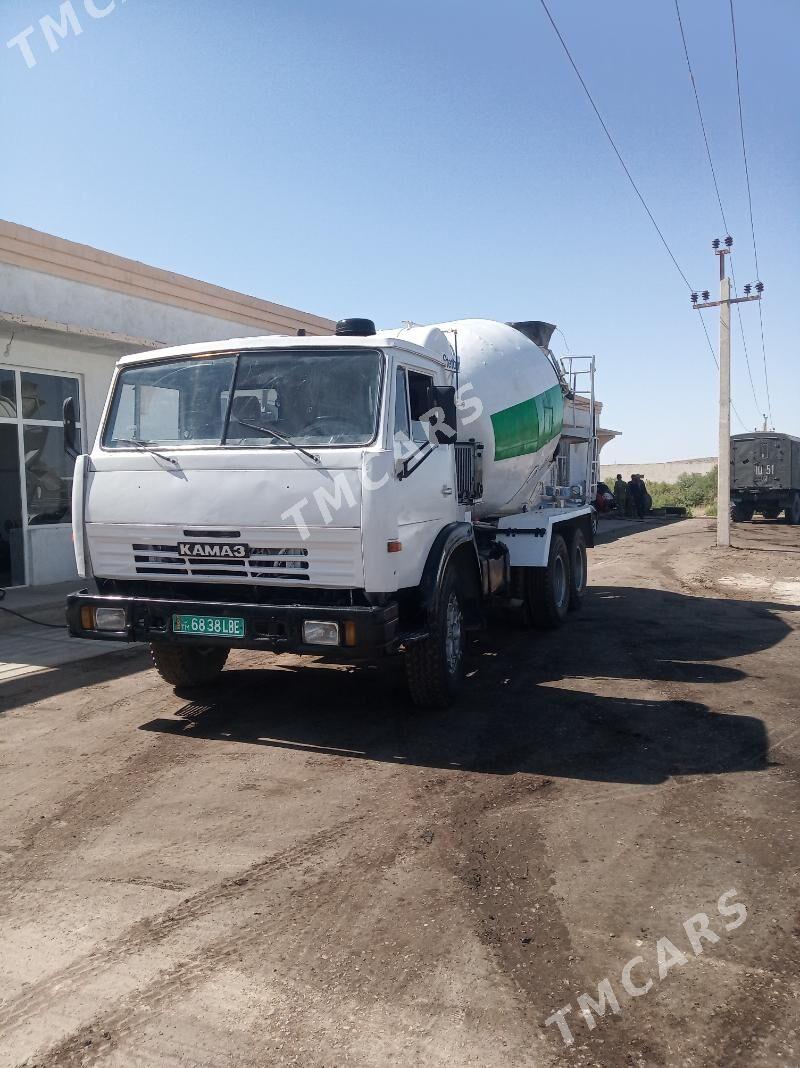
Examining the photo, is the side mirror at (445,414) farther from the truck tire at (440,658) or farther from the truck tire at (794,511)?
the truck tire at (794,511)

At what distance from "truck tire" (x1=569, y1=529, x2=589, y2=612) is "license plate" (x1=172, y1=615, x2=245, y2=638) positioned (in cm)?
624

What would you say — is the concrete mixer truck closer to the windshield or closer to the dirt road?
→ the windshield

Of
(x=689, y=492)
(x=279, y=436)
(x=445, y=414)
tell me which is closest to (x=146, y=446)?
(x=279, y=436)

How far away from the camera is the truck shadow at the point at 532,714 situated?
529 centimetres

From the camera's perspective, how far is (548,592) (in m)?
9.34

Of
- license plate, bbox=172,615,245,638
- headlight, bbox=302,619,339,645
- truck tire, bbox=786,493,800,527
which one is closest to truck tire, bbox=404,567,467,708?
headlight, bbox=302,619,339,645

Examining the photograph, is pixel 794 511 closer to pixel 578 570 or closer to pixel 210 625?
pixel 578 570

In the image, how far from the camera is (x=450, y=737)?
18.8ft

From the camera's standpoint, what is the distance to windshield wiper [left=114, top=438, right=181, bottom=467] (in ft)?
18.7

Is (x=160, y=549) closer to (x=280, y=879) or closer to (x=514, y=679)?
(x=280, y=879)

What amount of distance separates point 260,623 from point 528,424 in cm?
479

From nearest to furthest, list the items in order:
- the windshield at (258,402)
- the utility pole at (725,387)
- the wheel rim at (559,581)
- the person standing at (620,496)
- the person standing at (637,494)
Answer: the windshield at (258,402), the wheel rim at (559,581), the utility pole at (725,387), the person standing at (637,494), the person standing at (620,496)

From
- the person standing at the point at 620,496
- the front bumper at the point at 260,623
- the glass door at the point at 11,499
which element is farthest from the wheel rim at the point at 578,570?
the person standing at the point at 620,496

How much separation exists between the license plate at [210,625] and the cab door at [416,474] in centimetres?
111
